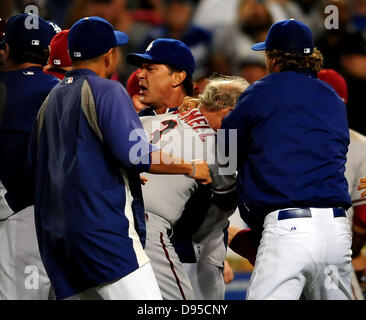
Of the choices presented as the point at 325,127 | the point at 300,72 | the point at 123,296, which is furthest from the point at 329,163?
the point at 123,296

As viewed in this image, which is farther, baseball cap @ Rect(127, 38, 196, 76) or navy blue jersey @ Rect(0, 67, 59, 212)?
baseball cap @ Rect(127, 38, 196, 76)

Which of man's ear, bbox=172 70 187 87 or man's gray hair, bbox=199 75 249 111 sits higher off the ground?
man's ear, bbox=172 70 187 87

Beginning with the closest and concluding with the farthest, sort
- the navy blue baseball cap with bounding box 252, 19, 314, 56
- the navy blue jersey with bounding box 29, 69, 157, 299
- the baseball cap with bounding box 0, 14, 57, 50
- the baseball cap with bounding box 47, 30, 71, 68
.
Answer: the navy blue jersey with bounding box 29, 69, 157, 299
the navy blue baseball cap with bounding box 252, 19, 314, 56
the baseball cap with bounding box 0, 14, 57, 50
the baseball cap with bounding box 47, 30, 71, 68

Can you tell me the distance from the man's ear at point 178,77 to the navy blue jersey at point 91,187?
95 centimetres

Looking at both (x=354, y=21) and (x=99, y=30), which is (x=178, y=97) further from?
(x=354, y=21)

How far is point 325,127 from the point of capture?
313 centimetres

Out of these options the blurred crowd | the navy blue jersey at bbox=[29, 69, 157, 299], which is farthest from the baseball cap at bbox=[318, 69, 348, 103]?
the navy blue jersey at bbox=[29, 69, 157, 299]

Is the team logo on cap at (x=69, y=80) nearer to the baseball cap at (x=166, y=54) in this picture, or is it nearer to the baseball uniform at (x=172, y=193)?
the baseball uniform at (x=172, y=193)

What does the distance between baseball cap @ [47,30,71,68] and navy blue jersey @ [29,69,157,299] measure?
1136mm

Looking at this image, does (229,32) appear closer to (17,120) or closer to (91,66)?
(17,120)

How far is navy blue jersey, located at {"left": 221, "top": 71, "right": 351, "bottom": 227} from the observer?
3049 mm

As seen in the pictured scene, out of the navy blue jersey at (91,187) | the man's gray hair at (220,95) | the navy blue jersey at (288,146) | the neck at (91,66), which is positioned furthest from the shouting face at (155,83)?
the navy blue jersey at (91,187)

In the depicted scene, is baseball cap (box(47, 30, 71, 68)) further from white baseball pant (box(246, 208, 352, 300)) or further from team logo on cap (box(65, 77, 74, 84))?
white baseball pant (box(246, 208, 352, 300))

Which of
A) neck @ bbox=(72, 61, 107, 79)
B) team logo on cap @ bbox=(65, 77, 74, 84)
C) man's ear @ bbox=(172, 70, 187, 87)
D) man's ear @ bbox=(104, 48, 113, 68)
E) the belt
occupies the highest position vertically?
man's ear @ bbox=(104, 48, 113, 68)
